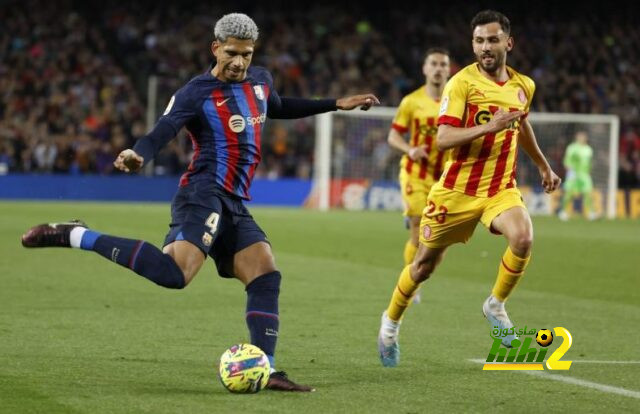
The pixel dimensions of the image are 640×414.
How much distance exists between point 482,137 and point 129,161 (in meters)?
2.82

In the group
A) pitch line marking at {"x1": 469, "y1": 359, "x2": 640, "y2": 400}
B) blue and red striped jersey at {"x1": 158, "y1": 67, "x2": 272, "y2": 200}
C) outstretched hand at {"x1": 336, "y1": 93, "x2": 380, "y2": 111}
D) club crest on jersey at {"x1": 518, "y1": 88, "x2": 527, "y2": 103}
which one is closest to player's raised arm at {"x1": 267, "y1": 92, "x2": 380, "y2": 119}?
outstretched hand at {"x1": 336, "y1": 93, "x2": 380, "y2": 111}

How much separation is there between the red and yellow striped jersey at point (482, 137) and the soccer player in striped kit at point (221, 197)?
5.18 feet

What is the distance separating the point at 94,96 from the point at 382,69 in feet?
31.2

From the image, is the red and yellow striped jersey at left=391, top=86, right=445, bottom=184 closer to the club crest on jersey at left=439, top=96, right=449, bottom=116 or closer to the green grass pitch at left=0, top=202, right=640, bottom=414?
the green grass pitch at left=0, top=202, right=640, bottom=414

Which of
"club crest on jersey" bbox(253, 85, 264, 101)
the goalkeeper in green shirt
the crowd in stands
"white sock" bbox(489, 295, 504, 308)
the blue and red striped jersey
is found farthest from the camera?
the crowd in stands

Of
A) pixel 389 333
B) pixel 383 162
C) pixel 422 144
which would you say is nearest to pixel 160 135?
pixel 389 333

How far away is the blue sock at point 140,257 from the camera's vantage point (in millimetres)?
6211

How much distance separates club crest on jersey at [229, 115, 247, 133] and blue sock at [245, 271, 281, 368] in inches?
33.3

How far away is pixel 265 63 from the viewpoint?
118ft

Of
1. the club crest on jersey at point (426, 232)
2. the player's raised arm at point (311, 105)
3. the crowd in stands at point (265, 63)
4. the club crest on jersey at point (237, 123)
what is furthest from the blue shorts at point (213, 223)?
the crowd in stands at point (265, 63)

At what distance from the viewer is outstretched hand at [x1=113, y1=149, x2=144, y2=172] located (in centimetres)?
584

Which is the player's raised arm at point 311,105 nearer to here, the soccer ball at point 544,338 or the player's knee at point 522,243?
the player's knee at point 522,243

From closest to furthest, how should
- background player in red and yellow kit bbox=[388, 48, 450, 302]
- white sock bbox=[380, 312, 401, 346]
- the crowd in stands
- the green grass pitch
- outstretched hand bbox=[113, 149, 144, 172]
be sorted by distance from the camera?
1. outstretched hand bbox=[113, 149, 144, 172]
2. the green grass pitch
3. white sock bbox=[380, 312, 401, 346]
4. background player in red and yellow kit bbox=[388, 48, 450, 302]
5. the crowd in stands

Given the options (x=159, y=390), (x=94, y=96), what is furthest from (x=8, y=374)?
(x=94, y=96)
